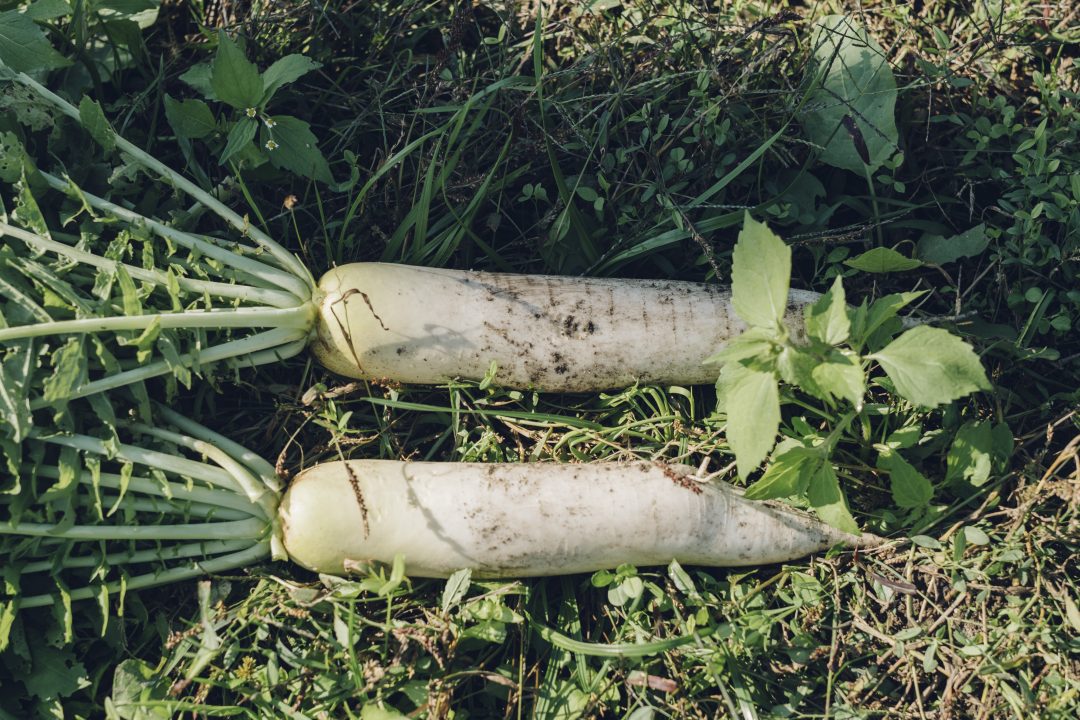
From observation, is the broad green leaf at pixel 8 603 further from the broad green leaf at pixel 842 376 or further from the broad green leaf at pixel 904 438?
the broad green leaf at pixel 904 438

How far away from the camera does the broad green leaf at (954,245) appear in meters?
3.11

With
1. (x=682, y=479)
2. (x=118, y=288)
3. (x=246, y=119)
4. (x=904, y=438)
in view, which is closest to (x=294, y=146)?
(x=246, y=119)

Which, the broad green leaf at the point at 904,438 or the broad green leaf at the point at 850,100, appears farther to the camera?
the broad green leaf at the point at 850,100

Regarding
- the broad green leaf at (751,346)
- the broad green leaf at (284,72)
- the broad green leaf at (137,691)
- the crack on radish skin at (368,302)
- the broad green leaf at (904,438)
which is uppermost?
the broad green leaf at (284,72)

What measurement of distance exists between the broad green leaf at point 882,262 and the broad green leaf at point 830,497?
736 mm

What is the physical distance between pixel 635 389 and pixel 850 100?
135 cm

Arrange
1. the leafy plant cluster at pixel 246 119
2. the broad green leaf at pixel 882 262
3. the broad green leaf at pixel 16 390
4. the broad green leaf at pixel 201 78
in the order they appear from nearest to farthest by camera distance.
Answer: the broad green leaf at pixel 16 390
the leafy plant cluster at pixel 246 119
the broad green leaf at pixel 882 262
the broad green leaf at pixel 201 78

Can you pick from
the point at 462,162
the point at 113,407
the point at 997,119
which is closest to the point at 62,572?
the point at 113,407

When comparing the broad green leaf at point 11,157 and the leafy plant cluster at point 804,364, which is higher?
the broad green leaf at point 11,157

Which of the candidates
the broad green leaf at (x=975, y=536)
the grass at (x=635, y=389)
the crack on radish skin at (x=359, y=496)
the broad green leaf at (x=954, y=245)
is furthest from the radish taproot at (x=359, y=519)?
the broad green leaf at (x=954, y=245)

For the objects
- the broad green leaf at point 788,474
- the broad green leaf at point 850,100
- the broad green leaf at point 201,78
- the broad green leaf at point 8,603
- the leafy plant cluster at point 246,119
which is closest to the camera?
the broad green leaf at point 8,603

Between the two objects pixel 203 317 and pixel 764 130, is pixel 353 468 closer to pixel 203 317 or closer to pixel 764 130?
pixel 203 317

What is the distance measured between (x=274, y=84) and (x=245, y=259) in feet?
2.03

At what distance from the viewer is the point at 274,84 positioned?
2.95 metres
